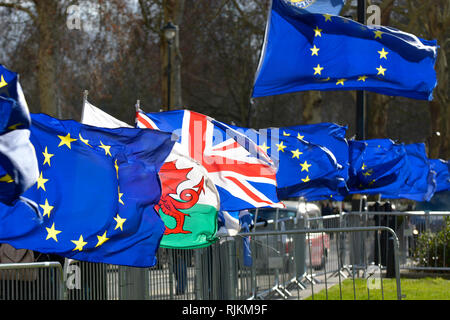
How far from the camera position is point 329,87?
446 inches

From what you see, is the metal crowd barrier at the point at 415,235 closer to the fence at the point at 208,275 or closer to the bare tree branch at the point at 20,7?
the fence at the point at 208,275

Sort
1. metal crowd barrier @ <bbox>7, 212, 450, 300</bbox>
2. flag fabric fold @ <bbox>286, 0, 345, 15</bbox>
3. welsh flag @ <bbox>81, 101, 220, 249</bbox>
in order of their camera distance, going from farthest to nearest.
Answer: flag fabric fold @ <bbox>286, 0, 345, 15</bbox>, welsh flag @ <bbox>81, 101, 220, 249</bbox>, metal crowd barrier @ <bbox>7, 212, 450, 300</bbox>

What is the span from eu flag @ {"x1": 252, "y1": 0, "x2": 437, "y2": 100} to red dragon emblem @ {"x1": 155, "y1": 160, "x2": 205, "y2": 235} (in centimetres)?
341

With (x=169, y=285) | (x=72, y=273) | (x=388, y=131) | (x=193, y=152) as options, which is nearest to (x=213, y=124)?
(x=193, y=152)

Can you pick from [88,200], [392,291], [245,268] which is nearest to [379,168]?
[392,291]

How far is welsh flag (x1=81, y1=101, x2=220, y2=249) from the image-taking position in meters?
7.92

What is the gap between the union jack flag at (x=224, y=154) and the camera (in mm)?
9695

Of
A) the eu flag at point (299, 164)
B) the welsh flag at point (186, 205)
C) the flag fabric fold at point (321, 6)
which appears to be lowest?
the welsh flag at point (186, 205)

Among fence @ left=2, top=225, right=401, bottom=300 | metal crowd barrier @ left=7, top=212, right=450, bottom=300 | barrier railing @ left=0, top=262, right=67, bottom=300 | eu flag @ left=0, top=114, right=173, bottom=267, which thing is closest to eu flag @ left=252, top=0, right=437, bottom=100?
metal crowd barrier @ left=7, top=212, right=450, bottom=300

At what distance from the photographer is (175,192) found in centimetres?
813

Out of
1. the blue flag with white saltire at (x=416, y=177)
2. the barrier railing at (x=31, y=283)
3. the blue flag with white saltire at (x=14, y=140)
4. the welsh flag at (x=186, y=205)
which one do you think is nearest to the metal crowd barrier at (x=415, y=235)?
the blue flag with white saltire at (x=416, y=177)

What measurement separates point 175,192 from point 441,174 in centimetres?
1803

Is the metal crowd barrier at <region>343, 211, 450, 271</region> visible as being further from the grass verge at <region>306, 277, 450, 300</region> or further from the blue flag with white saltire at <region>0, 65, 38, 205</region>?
the blue flag with white saltire at <region>0, 65, 38, 205</region>

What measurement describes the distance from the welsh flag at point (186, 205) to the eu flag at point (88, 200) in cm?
88
